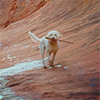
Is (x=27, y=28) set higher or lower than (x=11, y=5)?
lower

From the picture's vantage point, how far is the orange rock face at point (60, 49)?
3832mm

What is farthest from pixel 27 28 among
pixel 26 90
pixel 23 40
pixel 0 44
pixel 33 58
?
pixel 26 90

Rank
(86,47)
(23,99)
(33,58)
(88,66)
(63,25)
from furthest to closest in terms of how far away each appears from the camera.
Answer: (63,25) → (33,58) → (86,47) → (88,66) → (23,99)

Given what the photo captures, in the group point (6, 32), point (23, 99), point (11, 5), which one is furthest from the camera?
point (11, 5)

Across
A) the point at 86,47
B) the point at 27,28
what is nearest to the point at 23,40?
the point at 27,28

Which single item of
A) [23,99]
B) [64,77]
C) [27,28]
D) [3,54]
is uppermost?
[27,28]

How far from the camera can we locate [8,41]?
909 centimetres

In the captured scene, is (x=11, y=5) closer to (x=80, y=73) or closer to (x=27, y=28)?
(x=27, y=28)

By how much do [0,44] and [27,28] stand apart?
2.22 m

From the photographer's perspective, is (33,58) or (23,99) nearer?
(23,99)

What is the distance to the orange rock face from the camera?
3832mm

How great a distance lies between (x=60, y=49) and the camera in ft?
21.4

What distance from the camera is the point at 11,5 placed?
11133 millimetres

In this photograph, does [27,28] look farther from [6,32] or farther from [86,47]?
[86,47]
